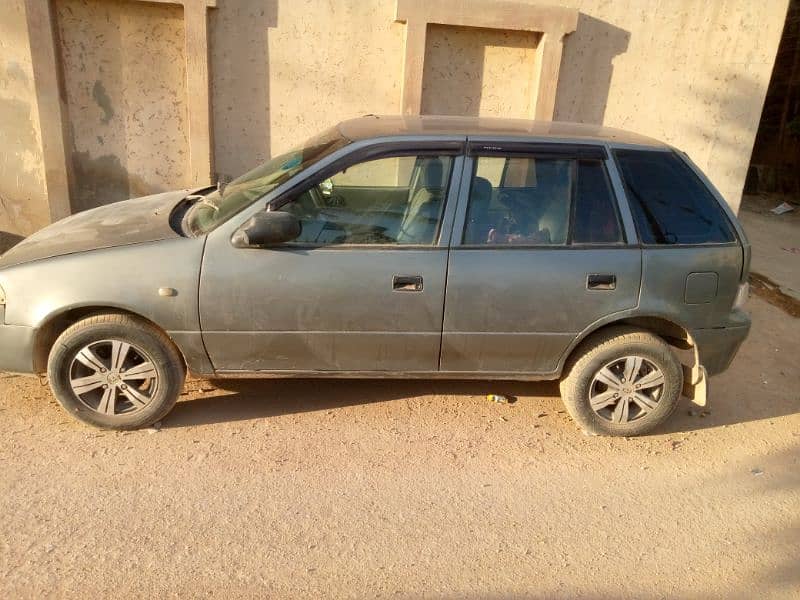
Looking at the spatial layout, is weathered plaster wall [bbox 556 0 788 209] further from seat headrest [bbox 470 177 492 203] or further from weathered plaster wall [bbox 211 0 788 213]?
seat headrest [bbox 470 177 492 203]

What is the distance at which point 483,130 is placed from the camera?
3.66 meters

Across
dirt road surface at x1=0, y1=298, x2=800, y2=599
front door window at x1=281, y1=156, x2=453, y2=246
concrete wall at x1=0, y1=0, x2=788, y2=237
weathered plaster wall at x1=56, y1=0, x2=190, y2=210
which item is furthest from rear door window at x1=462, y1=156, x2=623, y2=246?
weathered plaster wall at x1=56, y1=0, x2=190, y2=210

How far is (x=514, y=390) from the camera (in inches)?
168

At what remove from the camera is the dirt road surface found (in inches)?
102

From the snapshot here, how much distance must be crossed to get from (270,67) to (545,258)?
4.25 meters

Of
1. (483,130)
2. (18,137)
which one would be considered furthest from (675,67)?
(18,137)

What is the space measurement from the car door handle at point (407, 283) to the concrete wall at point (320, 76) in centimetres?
381

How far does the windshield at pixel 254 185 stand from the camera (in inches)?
136

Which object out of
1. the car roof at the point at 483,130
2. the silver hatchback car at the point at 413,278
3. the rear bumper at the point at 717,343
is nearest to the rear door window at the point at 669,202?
the silver hatchback car at the point at 413,278

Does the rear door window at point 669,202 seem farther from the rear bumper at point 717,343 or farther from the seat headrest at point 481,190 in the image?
the seat headrest at point 481,190

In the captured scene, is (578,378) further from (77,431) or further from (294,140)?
(294,140)

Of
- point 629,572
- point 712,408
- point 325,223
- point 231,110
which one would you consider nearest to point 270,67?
point 231,110

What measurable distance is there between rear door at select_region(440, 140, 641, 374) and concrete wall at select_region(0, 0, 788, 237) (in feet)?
11.6

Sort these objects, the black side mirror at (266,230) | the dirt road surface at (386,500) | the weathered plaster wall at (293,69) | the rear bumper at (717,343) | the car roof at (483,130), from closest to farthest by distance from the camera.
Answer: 1. the dirt road surface at (386,500)
2. the black side mirror at (266,230)
3. the car roof at (483,130)
4. the rear bumper at (717,343)
5. the weathered plaster wall at (293,69)
